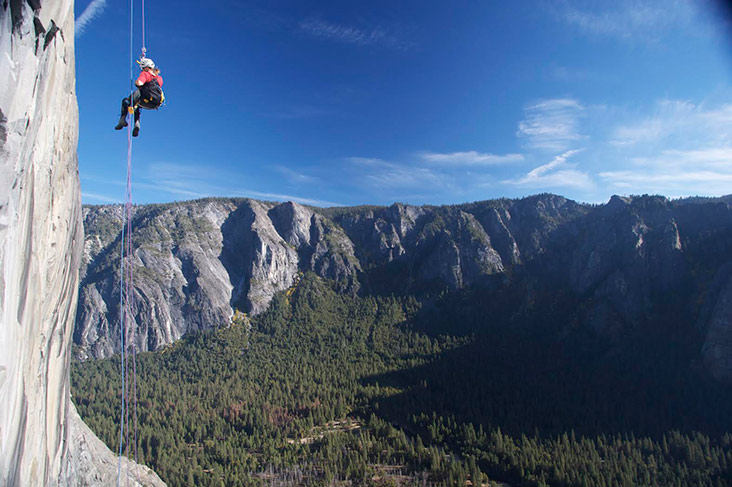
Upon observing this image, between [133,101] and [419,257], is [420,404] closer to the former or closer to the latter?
[133,101]

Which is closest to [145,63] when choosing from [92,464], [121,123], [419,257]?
[121,123]

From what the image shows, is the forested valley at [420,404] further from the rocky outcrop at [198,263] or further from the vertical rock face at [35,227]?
the vertical rock face at [35,227]

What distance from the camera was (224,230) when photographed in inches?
6521

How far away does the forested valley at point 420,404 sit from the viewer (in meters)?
58.8

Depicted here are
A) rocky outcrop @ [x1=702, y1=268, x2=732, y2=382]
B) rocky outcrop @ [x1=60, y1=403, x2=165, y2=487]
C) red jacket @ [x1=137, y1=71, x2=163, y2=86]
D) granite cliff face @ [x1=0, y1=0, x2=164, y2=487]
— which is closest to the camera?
granite cliff face @ [x1=0, y1=0, x2=164, y2=487]

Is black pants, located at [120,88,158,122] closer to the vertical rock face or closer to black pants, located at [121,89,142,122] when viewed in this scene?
black pants, located at [121,89,142,122]

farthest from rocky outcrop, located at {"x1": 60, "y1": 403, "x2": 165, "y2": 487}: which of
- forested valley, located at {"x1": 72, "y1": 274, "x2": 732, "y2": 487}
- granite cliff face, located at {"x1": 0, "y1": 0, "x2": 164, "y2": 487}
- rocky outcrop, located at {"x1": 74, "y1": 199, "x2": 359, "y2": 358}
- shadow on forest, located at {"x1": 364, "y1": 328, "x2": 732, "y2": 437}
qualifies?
rocky outcrop, located at {"x1": 74, "y1": 199, "x2": 359, "y2": 358}

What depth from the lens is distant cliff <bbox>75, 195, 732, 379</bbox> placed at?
373ft

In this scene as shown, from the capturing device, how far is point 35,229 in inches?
354

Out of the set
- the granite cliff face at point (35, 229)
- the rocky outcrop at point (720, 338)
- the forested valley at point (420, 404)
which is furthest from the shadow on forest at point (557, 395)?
the granite cliff face at point (35, 229)

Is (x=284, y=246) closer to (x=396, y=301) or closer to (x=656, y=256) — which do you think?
(x=396, y=301)

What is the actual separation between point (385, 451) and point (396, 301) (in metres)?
91.4

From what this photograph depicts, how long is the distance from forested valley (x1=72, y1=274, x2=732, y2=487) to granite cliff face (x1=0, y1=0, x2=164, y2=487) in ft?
174

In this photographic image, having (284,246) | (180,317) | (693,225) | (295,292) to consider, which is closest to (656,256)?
(693,225)
